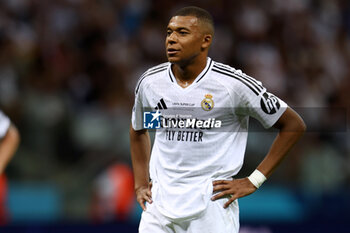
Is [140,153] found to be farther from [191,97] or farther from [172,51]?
[172,51]

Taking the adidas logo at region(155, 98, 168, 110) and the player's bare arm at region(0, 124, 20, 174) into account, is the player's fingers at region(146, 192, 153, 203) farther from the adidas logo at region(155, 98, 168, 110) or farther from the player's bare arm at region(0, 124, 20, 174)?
the player's bare arm at region(0, 124, 20, 174)

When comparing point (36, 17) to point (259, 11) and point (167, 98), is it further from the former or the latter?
point (167, 98)

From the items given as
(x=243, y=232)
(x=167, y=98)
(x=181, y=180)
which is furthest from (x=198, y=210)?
(x=243, y=232)

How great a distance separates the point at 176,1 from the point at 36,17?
7.20 ft

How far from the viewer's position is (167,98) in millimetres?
4387

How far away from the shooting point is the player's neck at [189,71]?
14.3ft

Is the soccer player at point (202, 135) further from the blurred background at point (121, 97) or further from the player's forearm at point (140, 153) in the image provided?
the blurred background at point (121, 97)

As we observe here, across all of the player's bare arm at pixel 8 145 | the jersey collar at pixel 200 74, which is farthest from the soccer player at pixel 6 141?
the jersey collar at pixel 200 74

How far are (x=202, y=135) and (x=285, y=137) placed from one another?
0.55m

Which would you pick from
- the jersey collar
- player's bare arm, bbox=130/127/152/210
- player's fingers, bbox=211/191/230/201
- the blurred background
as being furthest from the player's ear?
the blurred background

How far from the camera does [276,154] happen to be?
440cm

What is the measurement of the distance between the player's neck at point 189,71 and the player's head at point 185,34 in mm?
53

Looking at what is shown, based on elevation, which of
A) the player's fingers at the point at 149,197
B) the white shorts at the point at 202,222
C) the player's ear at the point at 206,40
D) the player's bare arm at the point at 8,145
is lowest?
the white shorts at the point at 202,222

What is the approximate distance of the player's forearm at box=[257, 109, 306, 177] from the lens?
4.30 metres
